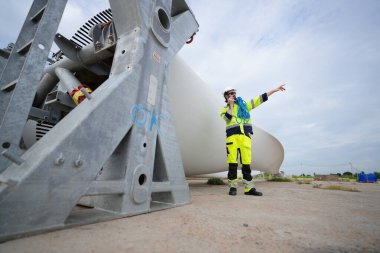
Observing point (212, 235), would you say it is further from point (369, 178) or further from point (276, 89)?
point (369, 178)

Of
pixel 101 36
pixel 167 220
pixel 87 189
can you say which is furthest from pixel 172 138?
pixel 101 36

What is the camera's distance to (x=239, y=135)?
104 inches

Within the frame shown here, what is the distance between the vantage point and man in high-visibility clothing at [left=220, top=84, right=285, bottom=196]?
2.52 m

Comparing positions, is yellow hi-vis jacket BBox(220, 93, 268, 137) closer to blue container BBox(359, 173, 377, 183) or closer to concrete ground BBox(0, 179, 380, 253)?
concrete ground BBox(0, 179, 380, 253)

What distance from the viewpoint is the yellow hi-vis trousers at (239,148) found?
8.48 feet

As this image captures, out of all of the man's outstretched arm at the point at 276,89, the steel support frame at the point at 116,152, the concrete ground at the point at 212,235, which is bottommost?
the concrete ground at the point at 212,235

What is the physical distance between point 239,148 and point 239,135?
0.19m

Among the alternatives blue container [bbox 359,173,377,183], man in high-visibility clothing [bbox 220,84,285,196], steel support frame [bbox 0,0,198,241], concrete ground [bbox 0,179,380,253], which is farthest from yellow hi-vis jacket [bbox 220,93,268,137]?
blue container [bbox 359,173,377,183]

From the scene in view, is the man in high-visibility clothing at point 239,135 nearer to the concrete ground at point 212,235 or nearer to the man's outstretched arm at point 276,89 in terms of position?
the man's outstretched arm at point 276,89

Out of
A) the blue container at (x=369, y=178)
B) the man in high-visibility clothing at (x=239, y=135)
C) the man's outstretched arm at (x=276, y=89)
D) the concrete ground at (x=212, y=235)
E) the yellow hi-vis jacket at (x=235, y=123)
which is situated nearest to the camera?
the concrete ground at (x=212, y=235)

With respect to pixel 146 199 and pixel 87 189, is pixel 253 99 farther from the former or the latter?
pixel 87 189

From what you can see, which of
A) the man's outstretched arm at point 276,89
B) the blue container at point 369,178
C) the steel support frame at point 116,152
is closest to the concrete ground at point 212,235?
the steel support frame at point 116,152

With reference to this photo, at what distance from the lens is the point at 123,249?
0.70 m

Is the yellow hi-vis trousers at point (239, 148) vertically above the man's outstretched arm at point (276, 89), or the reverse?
the man's outstretched arm at point (276, 89)
